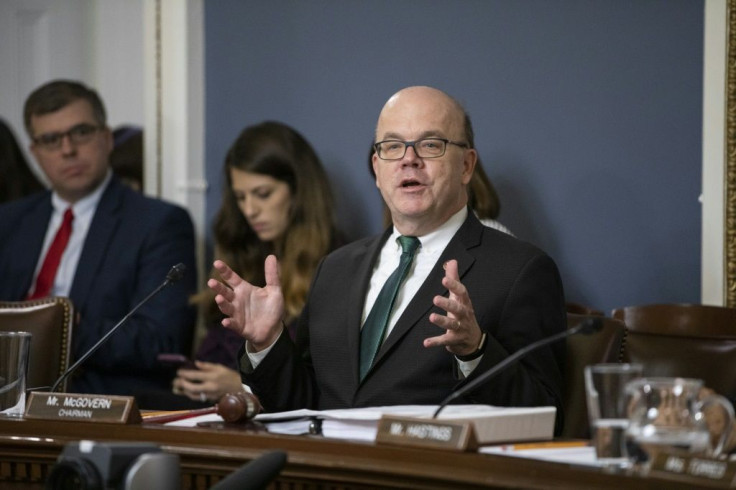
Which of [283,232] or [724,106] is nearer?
[724,106]

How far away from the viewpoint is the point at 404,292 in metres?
3.05

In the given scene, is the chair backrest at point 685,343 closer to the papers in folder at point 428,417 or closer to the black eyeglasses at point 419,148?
the black eyeglasses at point 419,148

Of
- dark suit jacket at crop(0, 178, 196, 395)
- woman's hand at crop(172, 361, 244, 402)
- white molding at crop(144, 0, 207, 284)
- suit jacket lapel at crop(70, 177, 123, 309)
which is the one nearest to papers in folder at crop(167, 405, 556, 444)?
woman's hand at crop(172, 361, 244, 402)

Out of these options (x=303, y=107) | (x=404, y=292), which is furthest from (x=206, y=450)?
(x=303, y=107)

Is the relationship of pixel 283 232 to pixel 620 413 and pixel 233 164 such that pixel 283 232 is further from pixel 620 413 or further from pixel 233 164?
pixel 620 413

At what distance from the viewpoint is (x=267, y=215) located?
15.5 feet

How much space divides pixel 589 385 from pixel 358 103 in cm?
318

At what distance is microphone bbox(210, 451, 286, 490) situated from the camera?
1.71 meters

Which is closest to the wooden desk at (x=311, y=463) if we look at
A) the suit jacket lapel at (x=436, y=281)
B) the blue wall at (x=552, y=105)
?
the suit jacket lapel at (x=436, y=281)

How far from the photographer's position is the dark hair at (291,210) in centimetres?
461

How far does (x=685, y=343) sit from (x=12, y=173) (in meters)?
3.77

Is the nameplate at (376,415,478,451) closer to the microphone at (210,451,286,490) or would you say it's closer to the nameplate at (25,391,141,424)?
the microphone at (210,451,286,490)

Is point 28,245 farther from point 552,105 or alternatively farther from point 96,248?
point 552,105

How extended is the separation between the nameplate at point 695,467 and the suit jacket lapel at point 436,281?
1149 millimetres
